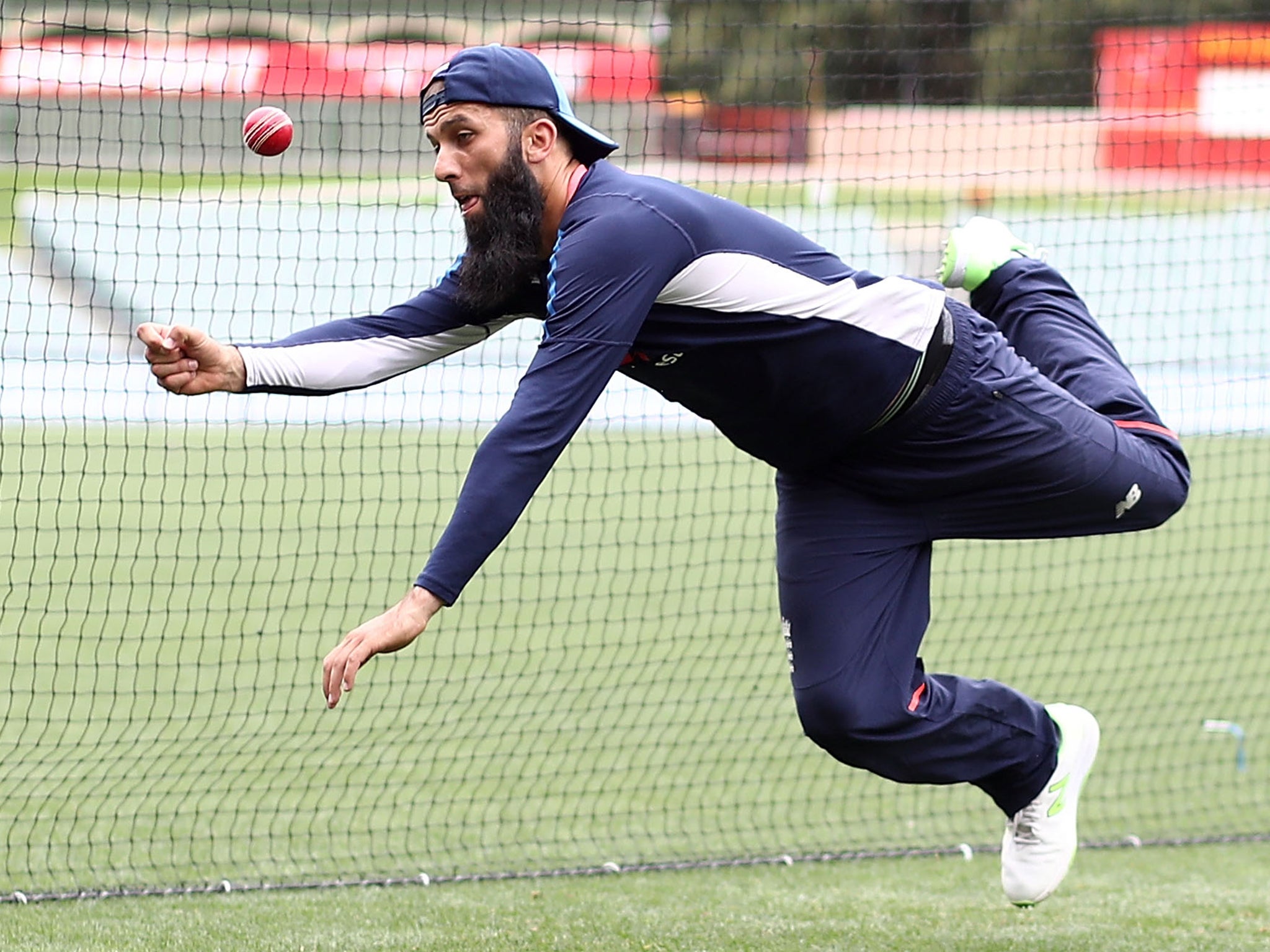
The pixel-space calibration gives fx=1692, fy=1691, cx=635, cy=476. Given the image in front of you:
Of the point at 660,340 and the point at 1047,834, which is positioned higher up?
the point at 660,340

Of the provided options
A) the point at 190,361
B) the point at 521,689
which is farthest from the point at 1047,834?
the point at 521,689

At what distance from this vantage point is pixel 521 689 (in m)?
6.75

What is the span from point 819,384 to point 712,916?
154 centimetres

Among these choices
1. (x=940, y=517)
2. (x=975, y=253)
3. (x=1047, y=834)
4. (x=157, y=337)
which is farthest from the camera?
(x=975, y=253)

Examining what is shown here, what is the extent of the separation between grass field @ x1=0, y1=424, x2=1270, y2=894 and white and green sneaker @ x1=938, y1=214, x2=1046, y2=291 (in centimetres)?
186

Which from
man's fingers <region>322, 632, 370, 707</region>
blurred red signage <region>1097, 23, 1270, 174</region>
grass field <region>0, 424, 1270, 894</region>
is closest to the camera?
man's fingers <region>322, 632, 370, 707</region>

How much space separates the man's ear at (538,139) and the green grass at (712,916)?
6.00ft

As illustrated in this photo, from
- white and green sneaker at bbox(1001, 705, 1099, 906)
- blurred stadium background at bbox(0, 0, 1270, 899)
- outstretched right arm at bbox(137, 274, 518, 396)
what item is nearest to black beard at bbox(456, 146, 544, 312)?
outstretched right arm at bbox(137, 274, 518, 396)

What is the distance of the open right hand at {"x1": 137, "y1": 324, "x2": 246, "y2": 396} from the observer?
3271mm

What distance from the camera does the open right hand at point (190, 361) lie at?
3.27 m

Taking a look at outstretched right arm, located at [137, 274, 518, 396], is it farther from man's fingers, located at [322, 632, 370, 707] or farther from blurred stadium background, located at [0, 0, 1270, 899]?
blurred stadium background, located at [0, 0, 1270, 899]

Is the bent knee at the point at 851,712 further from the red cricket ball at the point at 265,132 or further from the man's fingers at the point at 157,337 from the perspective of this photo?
the red cricket ball at the point at 265,132

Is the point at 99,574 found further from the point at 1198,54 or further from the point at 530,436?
the point at 1198,54

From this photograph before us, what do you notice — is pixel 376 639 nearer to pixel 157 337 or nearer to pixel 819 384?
pixel 157 337
